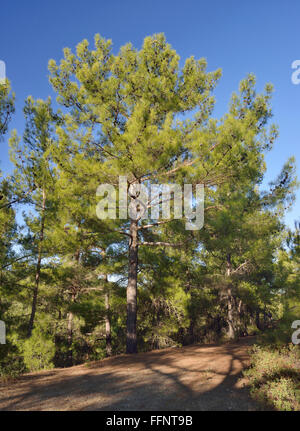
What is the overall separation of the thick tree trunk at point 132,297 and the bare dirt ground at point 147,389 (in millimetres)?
1915

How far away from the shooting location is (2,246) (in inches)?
414

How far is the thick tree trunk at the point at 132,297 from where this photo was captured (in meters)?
9.67

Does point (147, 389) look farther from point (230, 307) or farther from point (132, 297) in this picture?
point (230, 307)

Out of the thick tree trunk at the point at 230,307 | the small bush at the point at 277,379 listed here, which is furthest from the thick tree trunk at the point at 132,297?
the thick tree trunk at the point at 230,307

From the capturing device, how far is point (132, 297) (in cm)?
995

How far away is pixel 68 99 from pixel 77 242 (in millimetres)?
5752

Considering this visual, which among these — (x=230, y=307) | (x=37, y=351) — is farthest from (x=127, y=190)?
(x=230, y=307)

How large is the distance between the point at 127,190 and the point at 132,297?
408cm

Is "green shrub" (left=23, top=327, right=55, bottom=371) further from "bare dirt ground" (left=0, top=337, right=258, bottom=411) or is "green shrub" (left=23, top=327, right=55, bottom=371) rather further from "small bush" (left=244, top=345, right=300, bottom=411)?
"small bush" (left=244, top=345, right=300, bottom=411)

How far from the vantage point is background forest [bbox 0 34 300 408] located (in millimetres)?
8820

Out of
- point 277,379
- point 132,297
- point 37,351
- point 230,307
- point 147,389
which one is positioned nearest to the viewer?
point 277,379

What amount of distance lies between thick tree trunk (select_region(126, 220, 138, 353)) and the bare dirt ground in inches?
75.4

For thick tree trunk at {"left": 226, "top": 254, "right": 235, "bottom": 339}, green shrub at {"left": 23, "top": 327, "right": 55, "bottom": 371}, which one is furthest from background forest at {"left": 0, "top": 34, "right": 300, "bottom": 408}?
thick tree trunk at {"left": 226, "top": 254, "right": 235, "bottom": 339}
